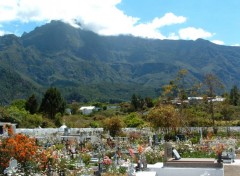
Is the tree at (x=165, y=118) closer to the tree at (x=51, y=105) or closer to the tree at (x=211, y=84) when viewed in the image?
the tree at (x=211, y=84)

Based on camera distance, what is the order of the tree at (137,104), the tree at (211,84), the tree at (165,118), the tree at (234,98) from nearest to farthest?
the tree at (165,118) → the tree at (211,84) → the tree at (234,98) → the tree at (137,104)

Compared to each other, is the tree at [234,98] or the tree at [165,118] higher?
the tree at [234,98]

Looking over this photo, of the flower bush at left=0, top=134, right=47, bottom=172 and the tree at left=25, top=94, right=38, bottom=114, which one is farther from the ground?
the tree at left=25, top=94, right=38, bottom=114

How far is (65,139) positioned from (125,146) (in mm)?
7711

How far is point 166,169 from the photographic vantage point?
14016 millimetres

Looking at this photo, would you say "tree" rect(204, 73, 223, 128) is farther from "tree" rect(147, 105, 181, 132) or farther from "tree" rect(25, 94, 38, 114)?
"tree" rect(25, 94, 38, 114)

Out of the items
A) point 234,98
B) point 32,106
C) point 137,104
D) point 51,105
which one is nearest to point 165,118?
point 234,98

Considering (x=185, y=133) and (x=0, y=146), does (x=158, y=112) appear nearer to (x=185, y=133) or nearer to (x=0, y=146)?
(x=185, y=133)

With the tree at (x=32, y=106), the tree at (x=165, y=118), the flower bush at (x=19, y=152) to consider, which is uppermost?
the tree at (x=32, y=106)

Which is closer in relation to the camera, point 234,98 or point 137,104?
point 234,98

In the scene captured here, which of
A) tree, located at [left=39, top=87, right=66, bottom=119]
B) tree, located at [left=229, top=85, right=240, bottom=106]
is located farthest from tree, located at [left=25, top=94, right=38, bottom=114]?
tree, located at [left=229, top=85, right=240, bottom=106]

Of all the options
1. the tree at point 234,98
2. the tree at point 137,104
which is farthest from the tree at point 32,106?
the tree at point 234,98

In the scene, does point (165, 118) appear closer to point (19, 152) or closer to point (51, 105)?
point (19, 152)

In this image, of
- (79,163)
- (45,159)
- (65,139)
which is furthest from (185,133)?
(45,159)
